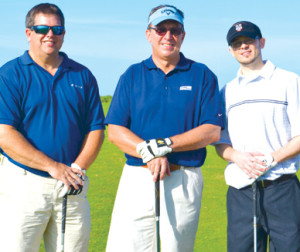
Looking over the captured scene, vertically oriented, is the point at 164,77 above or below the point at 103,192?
above

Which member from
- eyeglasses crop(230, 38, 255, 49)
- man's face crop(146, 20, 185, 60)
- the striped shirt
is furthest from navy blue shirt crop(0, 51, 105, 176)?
eyeglasses crop(230, 38, 255, 49)

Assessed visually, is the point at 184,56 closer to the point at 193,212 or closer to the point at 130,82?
the point at 130,82

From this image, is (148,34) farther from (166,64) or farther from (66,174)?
(66,174)

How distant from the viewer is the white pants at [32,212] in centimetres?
398

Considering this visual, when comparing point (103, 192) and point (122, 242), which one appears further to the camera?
point (103, 192)

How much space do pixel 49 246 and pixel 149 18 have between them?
196cm

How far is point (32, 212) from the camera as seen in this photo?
3.98 metres

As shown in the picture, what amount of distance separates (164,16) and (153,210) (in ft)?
4.78

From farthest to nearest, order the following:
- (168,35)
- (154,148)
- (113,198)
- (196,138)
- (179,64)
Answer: (113,198), (179,64), (168,35), (196,138), (154,148)

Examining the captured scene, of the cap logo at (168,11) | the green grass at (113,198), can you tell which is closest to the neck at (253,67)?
the cap logo at (168,11)

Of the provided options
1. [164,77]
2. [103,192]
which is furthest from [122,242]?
[103,192]

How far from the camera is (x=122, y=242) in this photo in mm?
4078

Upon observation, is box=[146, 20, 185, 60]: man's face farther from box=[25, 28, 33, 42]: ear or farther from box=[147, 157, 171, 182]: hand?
box=[25, 28, 33, 42]: ear

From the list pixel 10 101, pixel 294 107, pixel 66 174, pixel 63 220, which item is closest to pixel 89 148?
pixel 66 174
